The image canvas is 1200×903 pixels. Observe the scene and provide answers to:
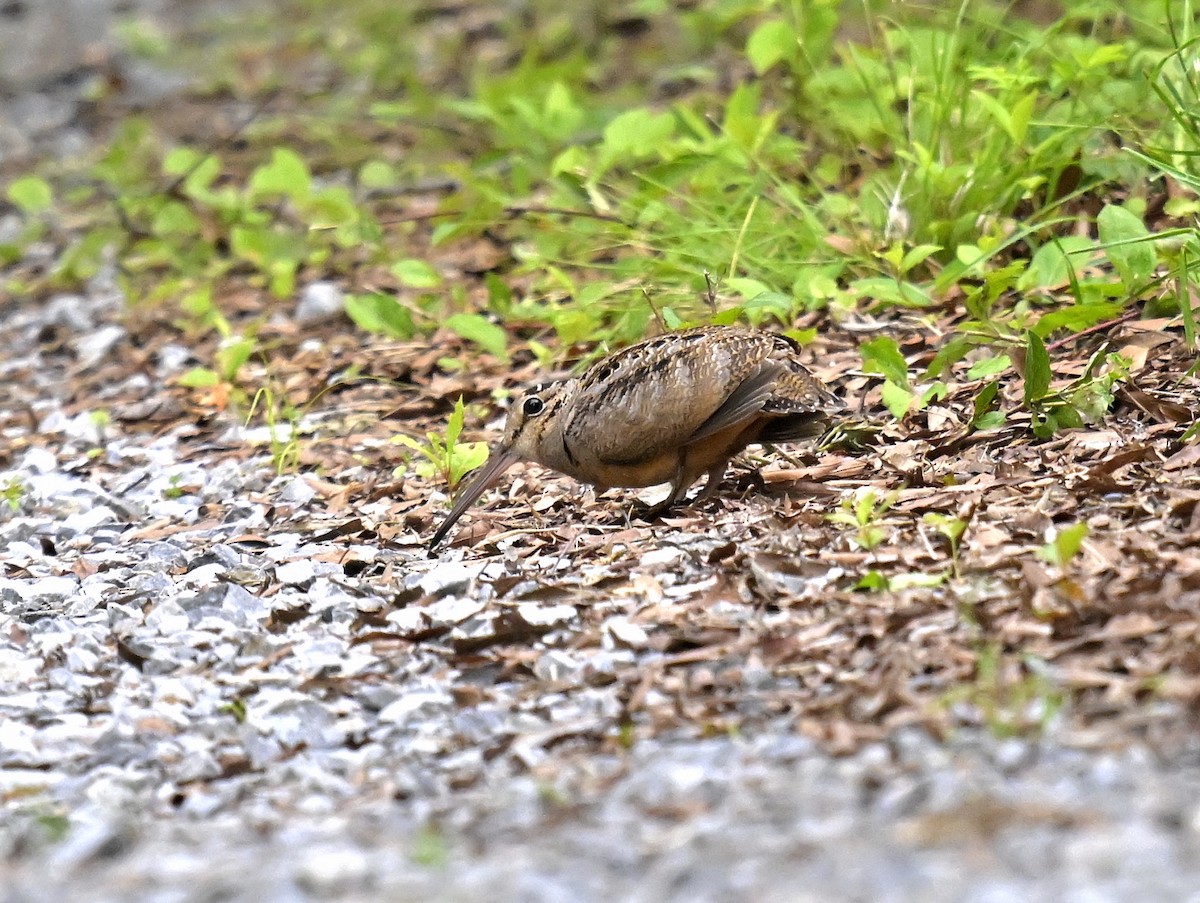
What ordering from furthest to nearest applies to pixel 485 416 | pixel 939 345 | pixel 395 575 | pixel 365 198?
pixel 365 198 < pixel 485 416 < pixel 939 345 < pixel 395 575

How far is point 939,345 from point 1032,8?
13.2 ft

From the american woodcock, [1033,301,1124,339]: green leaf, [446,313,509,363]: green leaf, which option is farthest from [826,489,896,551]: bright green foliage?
[446,313,509,363]: green leaf

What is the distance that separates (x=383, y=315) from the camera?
22.9 feet

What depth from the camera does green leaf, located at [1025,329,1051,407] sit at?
16.7 feet

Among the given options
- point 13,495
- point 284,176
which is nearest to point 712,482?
point 13,495

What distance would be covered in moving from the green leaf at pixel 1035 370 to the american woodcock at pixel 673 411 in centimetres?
58

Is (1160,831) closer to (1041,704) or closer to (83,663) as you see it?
(1041,704)

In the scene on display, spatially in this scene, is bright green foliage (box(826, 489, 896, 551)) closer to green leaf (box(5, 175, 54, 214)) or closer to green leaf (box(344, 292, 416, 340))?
green leaf (box(344, 292, 416, 340))

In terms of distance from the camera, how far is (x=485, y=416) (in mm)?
6555

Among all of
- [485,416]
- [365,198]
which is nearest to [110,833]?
[485,416]

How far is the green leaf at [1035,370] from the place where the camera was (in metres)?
5.09

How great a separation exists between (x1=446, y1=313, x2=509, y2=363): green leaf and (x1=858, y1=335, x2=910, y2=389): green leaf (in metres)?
1.71

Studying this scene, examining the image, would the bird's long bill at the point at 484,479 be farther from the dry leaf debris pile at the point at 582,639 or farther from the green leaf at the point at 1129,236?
the green leaf at the point at 1129,236

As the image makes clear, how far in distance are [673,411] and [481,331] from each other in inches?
72.1
